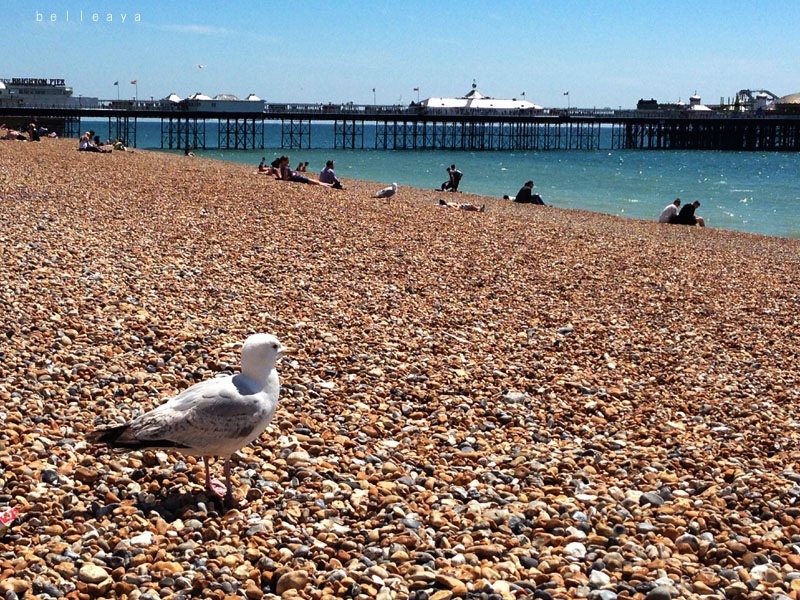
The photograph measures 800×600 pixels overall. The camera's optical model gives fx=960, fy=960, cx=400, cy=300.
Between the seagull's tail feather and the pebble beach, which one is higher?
the seagull's tail feather

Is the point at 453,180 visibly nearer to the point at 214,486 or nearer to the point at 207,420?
the point at 214,486

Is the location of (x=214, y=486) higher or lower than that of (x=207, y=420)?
lower

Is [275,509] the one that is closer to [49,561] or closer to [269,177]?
[49,561]

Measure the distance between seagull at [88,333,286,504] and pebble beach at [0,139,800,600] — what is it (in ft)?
0.88

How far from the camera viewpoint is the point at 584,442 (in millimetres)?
5102

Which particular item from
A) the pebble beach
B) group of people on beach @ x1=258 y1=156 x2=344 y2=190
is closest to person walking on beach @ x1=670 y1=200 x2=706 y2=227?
group of people on beach @ x1=258 y1=156 x2=344 y2=190

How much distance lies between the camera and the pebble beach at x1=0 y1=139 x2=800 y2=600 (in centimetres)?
356

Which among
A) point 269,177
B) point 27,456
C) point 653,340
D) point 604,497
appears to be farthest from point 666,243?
point 27,456

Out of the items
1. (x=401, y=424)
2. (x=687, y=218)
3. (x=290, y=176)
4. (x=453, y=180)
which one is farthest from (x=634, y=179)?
(x=401, y=424)

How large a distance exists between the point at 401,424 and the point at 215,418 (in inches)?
59.3

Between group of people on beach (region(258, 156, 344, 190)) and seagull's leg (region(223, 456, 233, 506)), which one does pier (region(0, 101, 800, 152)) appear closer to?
group of people on beach (region(258, 156, 344, 190))

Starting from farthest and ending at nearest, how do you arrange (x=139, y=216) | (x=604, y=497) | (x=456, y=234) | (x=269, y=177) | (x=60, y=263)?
(x=269, y=177), (x=456, y=234), (x=139, y=216), (x=60, y=263), (x=604, y=497)

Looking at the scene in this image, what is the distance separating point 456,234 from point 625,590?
956 centimetres

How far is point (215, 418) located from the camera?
3865 mm
